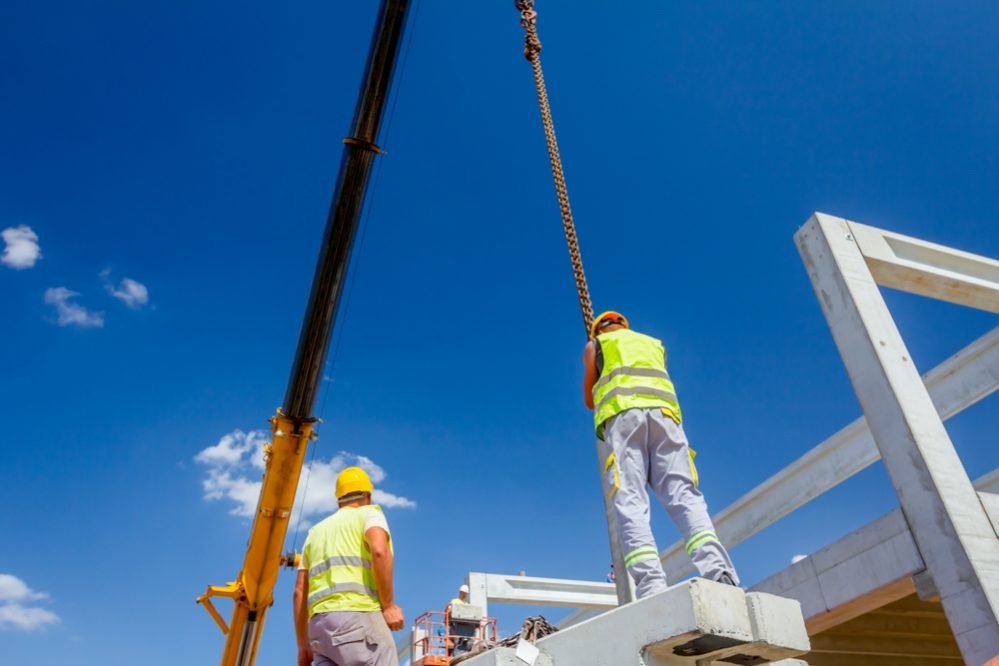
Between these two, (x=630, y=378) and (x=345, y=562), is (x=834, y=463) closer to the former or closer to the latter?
(x=630, y=378)

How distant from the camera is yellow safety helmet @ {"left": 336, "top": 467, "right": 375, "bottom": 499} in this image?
434 centimetres

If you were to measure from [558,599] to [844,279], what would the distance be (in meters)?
10.4

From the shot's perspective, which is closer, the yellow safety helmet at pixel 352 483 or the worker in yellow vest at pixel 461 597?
the yellow safety helmet at pixel 352 483

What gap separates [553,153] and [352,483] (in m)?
3.59

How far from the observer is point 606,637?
317 cm

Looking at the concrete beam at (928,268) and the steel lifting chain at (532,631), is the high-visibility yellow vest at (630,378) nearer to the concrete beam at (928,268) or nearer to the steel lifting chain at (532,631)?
the steel lifting chain at (532,631)

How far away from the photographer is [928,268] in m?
9.43

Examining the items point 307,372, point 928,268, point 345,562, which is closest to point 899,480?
point 928,268

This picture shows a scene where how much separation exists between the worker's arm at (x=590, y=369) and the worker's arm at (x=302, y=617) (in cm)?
198

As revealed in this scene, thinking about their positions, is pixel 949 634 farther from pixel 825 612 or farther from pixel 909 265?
pixel 909 265

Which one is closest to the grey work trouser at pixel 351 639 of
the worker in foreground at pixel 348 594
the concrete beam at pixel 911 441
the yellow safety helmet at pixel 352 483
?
the worker in foreground at pixel 348 594

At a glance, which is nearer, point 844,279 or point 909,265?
point 844,279

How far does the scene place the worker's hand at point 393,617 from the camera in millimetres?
3822

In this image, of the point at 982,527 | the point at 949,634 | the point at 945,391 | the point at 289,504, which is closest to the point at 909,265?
the point at 945,391
